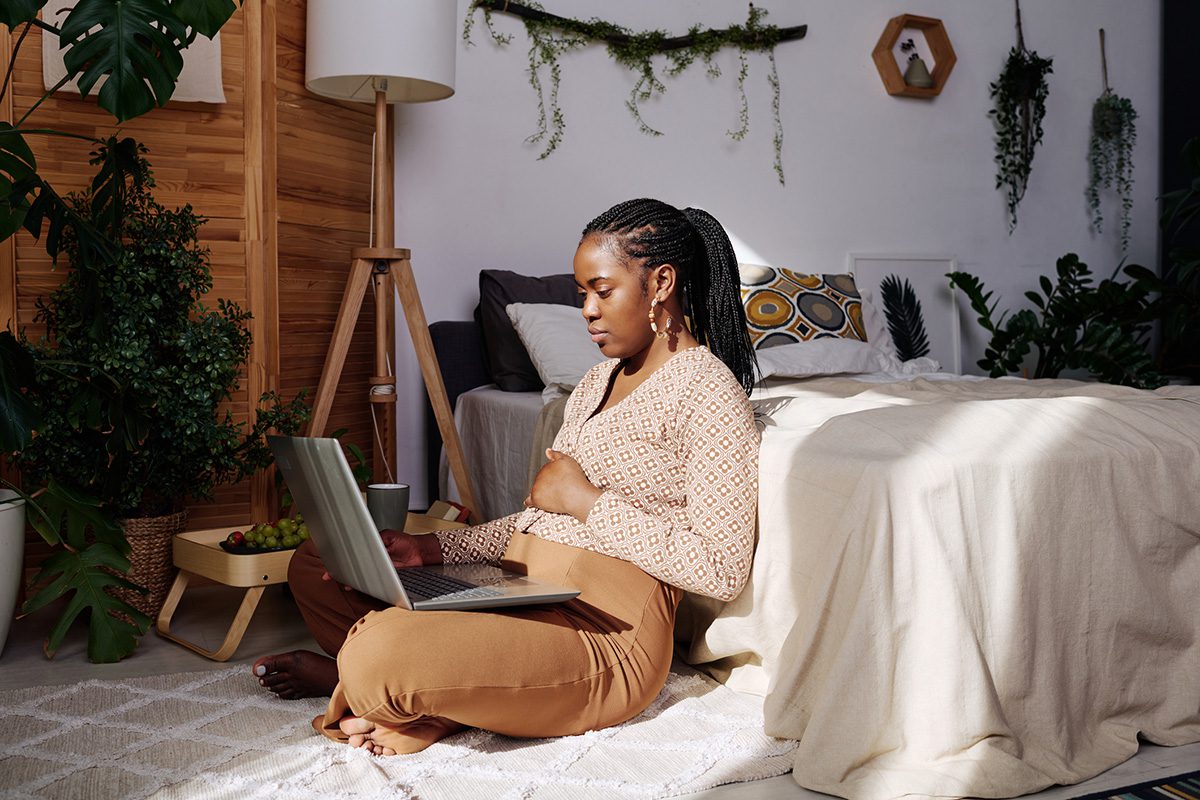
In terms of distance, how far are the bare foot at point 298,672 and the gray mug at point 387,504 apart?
544 mm

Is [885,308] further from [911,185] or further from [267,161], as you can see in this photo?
[267,161]

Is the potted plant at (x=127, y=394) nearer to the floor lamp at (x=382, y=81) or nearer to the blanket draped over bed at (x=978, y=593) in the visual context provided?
the floor lamp at (x=382, y=81)

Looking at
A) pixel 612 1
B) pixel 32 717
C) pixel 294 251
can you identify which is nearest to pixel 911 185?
pixel 612 1

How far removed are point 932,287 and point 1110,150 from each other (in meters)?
1.36

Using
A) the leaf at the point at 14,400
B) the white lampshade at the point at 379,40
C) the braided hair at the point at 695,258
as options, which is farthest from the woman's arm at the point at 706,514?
the white lampshade at the point at 379,40

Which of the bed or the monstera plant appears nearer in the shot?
the bed

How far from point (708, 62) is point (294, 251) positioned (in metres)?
1.97

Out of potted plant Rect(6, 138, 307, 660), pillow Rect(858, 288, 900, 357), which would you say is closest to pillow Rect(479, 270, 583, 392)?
potted plant Rect(6, 138, 307, 660)

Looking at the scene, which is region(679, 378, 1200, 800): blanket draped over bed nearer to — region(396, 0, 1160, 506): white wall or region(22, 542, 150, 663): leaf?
region(22, 542, 150, 663): leaf

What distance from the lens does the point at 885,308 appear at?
489 centimetres

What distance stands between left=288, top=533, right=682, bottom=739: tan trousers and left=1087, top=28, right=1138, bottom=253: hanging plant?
4405 mm

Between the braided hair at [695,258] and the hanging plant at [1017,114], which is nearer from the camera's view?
the braided hair at [695,258]

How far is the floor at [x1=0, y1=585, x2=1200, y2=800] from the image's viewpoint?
1.83 meters

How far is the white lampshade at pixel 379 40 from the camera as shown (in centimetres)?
323
